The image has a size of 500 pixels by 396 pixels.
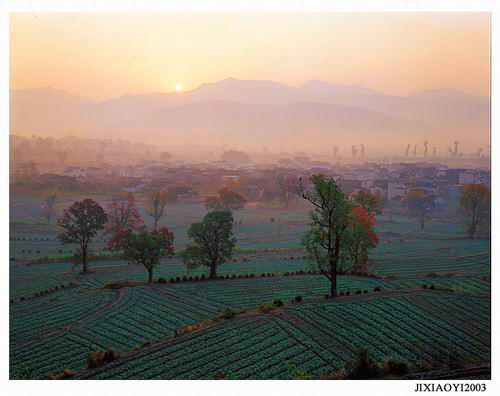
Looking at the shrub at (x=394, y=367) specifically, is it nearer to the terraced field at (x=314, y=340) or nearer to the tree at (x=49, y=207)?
the terraced field at (x=314, y=340)

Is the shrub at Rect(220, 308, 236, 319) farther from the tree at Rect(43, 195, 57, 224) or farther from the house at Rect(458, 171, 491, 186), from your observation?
the house at Rect(458, 171, 491, 186)

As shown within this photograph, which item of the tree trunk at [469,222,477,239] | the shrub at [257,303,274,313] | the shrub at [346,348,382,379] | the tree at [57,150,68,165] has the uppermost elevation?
the tree at [57,150,68,165]

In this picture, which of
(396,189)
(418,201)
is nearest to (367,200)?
(396,189)

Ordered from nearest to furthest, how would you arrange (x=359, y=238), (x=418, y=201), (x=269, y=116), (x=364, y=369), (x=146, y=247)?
(x=364, y=369) < (x=359, y=238) < (x=146, y=247) < (x=269, y=116) < (x=418, y=201)

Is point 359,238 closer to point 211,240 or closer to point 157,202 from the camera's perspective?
point 211,240

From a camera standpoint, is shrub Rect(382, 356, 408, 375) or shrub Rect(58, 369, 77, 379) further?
shrub Rect(58, 369, 77, 379)

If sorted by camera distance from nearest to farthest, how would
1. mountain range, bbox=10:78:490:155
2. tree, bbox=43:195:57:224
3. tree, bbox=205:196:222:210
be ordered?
mountain range, bbox=10:78:490:155
tree, bbox=43:195:57:224
tree, bbox=205:196:222:210

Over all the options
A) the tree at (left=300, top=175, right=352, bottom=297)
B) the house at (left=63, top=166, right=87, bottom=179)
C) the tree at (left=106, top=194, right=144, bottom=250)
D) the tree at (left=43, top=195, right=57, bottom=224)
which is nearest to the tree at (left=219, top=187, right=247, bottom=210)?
the tree at (left=106, top=194, right=144, bottom=250)
